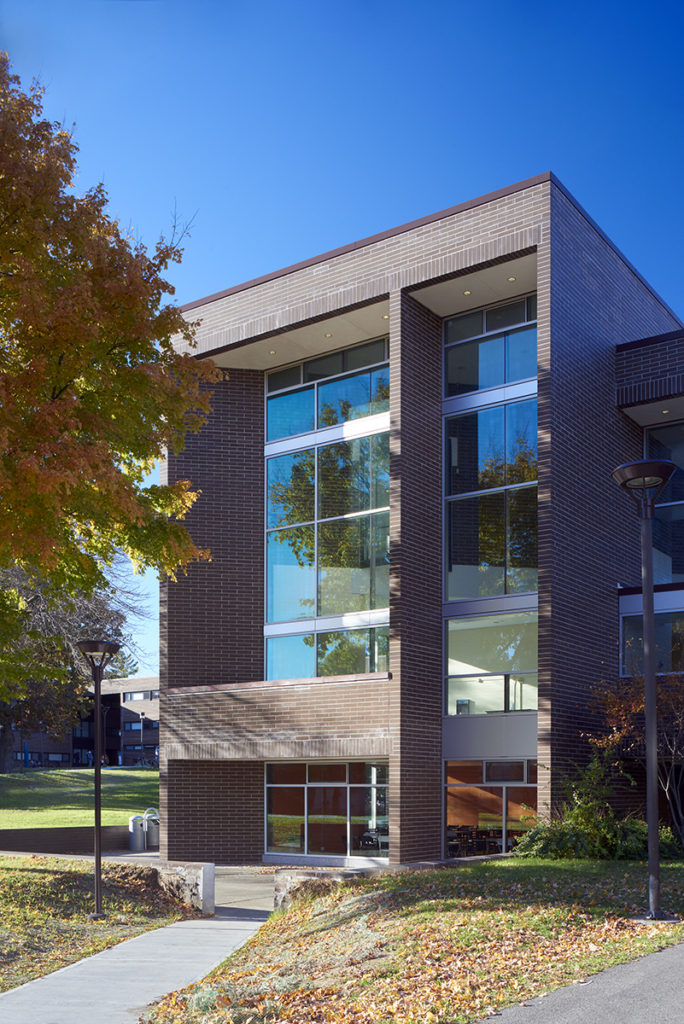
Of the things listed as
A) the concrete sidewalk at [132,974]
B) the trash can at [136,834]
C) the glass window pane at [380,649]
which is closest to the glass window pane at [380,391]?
the glass window pane at [380,649]

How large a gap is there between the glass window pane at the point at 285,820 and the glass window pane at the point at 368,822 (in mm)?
1596

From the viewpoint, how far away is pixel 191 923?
15.1m

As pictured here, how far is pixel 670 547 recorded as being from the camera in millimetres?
22688

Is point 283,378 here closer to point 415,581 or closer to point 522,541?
point 415,581

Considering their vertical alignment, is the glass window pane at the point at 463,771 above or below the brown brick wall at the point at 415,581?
below

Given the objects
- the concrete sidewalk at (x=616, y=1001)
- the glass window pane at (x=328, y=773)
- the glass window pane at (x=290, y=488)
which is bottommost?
the glass window pane at (x=328, y=773)

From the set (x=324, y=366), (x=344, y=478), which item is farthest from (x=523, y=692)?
(x=324, y=366)

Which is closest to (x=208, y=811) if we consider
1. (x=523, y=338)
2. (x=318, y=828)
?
(x=318, y=828)

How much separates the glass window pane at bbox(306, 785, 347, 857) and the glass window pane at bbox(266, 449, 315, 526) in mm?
5914

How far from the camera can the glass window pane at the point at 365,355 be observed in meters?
23.5

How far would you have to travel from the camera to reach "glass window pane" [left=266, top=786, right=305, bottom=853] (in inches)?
914

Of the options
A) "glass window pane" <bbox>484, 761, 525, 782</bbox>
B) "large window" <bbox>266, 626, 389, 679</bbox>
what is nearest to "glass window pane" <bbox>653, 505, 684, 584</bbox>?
"glass window pane" <bbox>484, 761, 525, 782</bbox>

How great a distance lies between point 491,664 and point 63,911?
9.46 m

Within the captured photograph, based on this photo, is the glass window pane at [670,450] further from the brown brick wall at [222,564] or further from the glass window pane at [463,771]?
the brown brick wall at [222,564]
